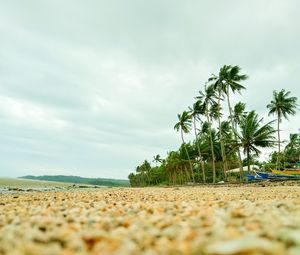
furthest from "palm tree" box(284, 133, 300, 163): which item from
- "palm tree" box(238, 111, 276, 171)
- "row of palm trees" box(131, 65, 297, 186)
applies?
"palm tree" box(238, 111, 276, 171)

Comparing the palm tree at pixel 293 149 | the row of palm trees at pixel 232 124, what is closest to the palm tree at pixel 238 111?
the row of palm trees at pixel 232 124

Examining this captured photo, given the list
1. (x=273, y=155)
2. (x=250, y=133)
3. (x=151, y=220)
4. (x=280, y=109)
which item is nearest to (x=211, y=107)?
(x=280, y=109)

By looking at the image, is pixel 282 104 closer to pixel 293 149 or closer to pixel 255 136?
pixel 255 136

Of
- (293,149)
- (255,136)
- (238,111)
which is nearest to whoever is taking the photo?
(255,136)

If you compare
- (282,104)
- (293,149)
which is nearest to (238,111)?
(282,104)

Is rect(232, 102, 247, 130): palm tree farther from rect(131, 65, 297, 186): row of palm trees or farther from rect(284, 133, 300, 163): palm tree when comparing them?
rect(284, 133, 300, 163): palm tree

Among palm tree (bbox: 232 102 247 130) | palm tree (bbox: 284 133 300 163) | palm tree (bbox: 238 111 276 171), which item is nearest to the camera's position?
palm tree (bbox: 238 111 276 171)

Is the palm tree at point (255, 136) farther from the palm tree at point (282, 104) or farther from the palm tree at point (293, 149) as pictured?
the palm tree at point (293, 149)

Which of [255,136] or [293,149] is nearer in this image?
[255,136]

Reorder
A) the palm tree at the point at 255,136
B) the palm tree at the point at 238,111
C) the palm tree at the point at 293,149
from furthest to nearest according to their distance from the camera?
the palm tree at the point at 293,149 → the palm tree at the point at 238,111 → the palm tree at the point at 255,136

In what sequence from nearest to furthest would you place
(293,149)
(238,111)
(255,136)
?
(255,136), (238,111), (293,149)

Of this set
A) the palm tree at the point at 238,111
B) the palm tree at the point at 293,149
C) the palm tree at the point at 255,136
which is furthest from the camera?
the palm tree at the point at 293,149

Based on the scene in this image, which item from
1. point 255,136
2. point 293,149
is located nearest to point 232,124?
point 255,136

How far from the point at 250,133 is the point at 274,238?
971 inches
